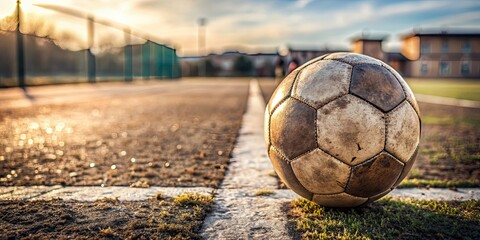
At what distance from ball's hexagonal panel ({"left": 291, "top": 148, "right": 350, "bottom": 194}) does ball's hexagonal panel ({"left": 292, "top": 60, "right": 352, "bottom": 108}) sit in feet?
1.08

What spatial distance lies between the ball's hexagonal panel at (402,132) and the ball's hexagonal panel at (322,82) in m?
0.35

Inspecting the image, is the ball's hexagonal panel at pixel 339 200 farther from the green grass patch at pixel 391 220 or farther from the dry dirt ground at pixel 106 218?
the dry dirt ground at pixel 106 218

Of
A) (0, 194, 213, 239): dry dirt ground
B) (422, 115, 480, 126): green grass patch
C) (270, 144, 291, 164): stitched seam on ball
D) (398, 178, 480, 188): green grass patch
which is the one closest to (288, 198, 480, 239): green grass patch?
(270, 144, 291, 164): stitched seam on ball

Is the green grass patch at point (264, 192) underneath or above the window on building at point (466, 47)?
underneath

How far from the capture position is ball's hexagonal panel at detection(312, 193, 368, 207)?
2.49 m

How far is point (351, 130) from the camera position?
7.59ft

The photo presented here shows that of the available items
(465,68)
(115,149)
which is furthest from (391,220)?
(465,68)

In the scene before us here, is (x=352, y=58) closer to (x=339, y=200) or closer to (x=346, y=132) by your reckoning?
(x=346, y=132)

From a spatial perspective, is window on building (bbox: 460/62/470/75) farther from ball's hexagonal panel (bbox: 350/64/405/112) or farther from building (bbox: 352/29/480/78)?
ball's hexagonal panel (bbox: 350/64/405/112)

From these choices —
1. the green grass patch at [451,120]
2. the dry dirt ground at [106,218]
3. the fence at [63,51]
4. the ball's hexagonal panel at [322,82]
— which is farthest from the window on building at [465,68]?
the dry dirt ground at [106,218]

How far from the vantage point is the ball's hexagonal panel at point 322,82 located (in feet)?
8.00

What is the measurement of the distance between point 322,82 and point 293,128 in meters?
0.36

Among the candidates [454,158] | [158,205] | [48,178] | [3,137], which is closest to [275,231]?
[158,205]

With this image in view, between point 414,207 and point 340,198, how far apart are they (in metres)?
0.64
